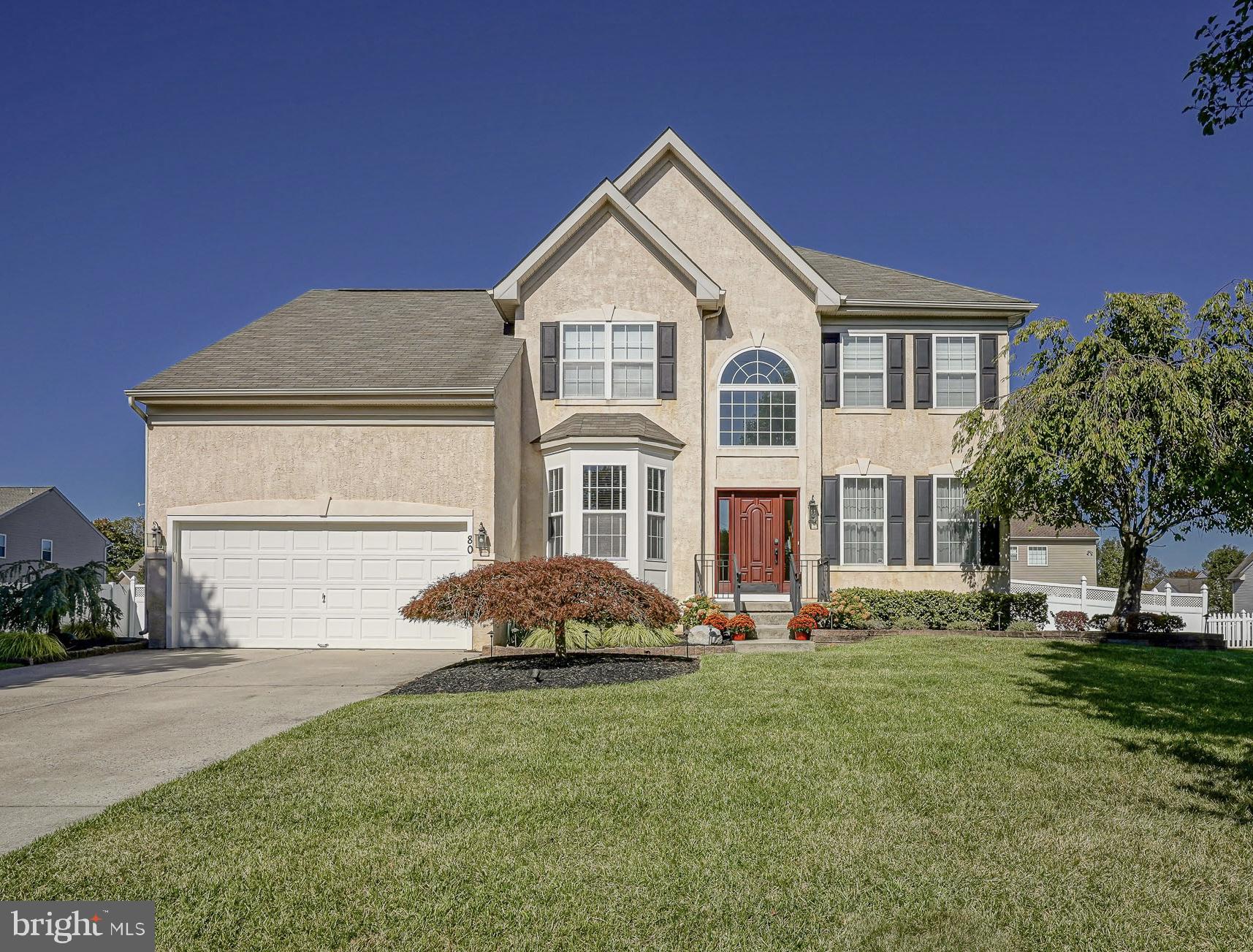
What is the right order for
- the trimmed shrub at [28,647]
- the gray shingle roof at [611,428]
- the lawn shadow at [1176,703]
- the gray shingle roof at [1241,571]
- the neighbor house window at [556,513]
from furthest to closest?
1. the gray shingle roof at [1241,571]
2. the neighbor house window at [556,513]
3. the gray shingle roof at [611,428]
4. the trimmed shrub at [28,647]
5. the lawn shadow at [1176,703]

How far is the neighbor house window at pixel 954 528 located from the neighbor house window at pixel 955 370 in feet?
5.42

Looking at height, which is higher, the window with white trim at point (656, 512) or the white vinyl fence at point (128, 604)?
the window with white trim at point (656, 512)

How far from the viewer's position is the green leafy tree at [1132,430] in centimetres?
1483

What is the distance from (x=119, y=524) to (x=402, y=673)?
5611cm

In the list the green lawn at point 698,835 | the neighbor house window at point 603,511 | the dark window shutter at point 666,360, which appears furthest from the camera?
the dark window shutter at point 666,360

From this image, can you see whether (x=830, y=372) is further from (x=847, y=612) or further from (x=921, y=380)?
(x=847, y=612)

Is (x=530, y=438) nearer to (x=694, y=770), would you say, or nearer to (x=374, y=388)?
(x=374, y=388)

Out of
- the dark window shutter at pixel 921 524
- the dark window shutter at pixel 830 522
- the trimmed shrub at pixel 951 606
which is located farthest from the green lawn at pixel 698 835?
the dark window shutter at pixel 921 524

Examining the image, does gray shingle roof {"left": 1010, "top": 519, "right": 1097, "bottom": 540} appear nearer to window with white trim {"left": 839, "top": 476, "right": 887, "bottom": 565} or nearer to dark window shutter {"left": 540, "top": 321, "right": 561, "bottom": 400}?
window with white trim {"left": 839, "top": 476, "right": 887, "bottom": 565}

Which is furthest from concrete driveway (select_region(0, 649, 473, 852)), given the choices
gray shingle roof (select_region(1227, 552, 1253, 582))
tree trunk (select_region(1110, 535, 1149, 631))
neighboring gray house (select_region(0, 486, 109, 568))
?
gray shingle roof (select_region(1227, 552, 1253, 582))

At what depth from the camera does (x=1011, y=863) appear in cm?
459

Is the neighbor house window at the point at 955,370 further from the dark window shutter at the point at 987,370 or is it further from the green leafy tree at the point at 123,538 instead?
the green leafy tree at the point at 123,538

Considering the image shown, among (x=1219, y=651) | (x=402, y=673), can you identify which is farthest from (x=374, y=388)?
(x=1219, y=651)

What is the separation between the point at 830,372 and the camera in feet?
59.0
